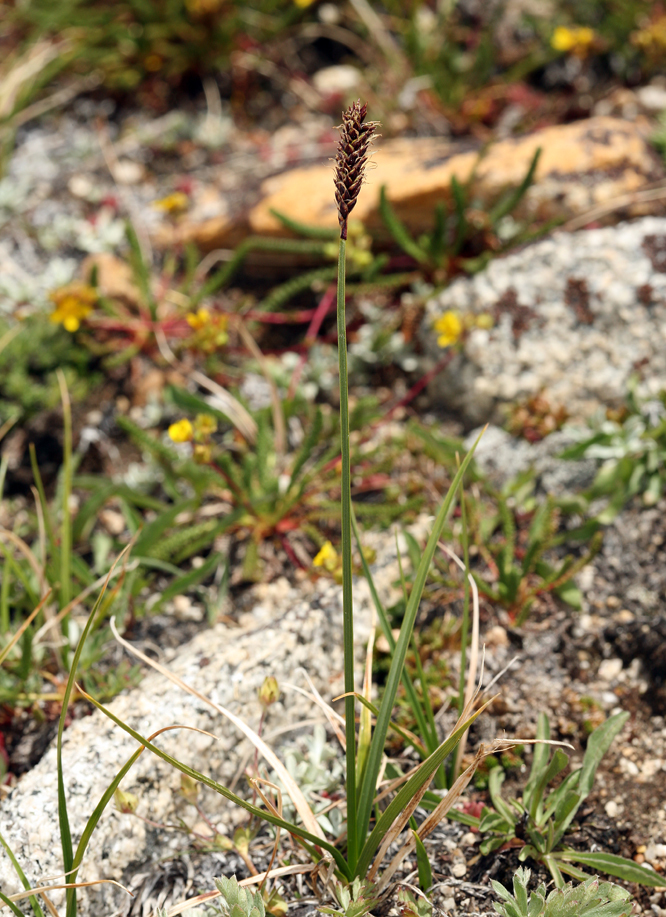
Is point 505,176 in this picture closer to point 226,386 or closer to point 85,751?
point 226,386

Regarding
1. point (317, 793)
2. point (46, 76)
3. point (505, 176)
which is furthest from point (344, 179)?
point (46, 76)

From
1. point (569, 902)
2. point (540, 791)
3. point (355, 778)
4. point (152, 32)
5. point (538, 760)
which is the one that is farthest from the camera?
→ point (152, 32)

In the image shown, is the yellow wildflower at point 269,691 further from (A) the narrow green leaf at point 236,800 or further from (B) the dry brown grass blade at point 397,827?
(B) the dry brown grass blade at point 397,827

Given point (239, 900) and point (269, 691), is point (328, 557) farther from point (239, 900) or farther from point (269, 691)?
point (239, 900)

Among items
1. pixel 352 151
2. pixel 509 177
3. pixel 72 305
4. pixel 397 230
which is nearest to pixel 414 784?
pixel 352 151

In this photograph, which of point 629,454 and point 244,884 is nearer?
point 244,884

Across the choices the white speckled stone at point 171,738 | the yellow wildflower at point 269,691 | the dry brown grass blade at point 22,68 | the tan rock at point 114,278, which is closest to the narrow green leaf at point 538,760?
the white speckled stone at point 171,738
